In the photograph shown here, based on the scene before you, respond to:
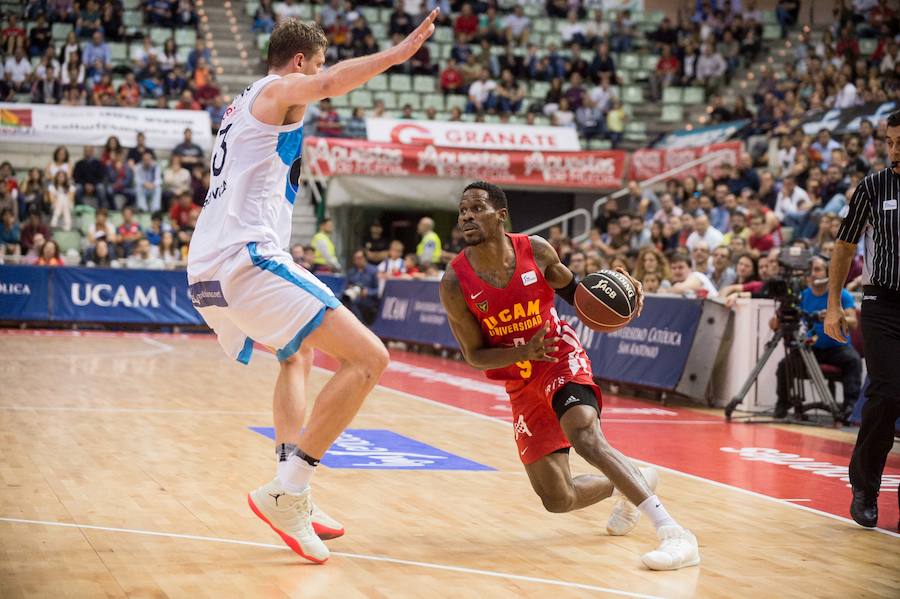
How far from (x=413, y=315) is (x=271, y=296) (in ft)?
42.4

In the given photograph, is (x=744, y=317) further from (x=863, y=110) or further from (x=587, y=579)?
(x=863, y=110)

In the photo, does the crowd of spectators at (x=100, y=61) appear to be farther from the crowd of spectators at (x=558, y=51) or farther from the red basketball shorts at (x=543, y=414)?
the red basketball shorts at (x=543, y=414)

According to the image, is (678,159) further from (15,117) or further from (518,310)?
(518,310)

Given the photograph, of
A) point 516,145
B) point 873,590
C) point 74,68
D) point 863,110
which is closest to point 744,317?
point 873,590

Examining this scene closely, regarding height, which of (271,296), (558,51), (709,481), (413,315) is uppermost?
(558,51)

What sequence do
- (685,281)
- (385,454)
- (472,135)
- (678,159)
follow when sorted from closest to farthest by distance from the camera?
(385,454), (685,281), (678,159), (472,135)

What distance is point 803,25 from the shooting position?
26.2 metres

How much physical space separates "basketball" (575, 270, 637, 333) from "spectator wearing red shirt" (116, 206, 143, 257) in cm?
1527

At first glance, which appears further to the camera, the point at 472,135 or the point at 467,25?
the point at 467,25

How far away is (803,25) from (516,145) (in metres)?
8.15

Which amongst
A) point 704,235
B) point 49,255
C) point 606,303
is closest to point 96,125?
point 49,255

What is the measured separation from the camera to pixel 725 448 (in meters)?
8.63

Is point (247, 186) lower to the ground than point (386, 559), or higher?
higher

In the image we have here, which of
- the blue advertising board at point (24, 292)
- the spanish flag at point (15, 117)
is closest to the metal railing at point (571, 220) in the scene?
the blue advertising board at point (24, 292)
